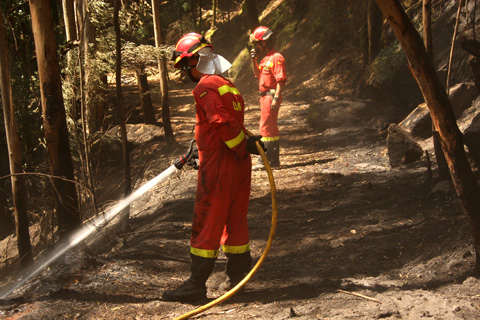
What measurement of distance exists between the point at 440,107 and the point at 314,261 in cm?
214

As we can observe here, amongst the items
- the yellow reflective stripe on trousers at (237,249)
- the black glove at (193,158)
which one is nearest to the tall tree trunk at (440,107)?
the yellow reflective stripe on trousers at (237,249)

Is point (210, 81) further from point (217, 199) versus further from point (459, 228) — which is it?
point (459, 228)

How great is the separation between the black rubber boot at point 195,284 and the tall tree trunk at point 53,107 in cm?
187

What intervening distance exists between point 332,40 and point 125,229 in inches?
534

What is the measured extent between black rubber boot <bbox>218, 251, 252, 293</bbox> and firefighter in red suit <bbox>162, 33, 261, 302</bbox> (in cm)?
14

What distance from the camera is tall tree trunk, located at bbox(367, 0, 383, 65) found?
13.1 meters

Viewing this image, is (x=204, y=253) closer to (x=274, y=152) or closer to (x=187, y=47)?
(x=187, y=47)

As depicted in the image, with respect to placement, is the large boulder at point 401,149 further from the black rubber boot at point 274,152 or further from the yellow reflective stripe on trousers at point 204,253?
the yellow reflective stripe on trousers at point 204,253

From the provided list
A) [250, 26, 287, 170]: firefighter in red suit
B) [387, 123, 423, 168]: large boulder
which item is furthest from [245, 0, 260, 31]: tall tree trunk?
[387, 123, 423, 168]: large boulder

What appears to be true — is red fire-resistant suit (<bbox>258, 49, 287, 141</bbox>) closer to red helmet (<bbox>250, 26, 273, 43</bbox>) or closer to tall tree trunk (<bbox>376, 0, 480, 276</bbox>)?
red helmet (<bbox>250, 26, 273, 43</bbox>)

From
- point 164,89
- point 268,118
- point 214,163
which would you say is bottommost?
point 214,163

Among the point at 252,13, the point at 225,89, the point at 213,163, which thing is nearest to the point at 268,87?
the point at 225,89

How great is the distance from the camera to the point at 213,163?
3855 millimetres

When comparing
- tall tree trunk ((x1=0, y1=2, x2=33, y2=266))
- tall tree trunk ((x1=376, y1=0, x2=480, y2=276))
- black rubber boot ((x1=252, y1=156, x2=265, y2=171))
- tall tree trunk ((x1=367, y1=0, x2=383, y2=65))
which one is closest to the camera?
tall tree trunk ((x1=376, y1=0, x2=480, y2=276))
